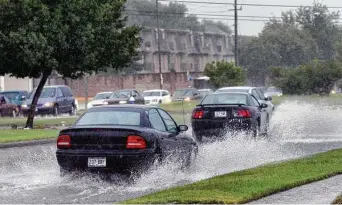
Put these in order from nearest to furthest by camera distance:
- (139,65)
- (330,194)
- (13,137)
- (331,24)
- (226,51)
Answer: (330,194) < (13,137) < (139,65) < (331,24) < (226,51)

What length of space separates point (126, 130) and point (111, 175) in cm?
85

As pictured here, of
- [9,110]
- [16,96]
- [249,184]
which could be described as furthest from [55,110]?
[249,184]

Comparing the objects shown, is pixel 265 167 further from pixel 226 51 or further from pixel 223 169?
pixel 226 51

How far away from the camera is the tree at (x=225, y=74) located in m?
63.9

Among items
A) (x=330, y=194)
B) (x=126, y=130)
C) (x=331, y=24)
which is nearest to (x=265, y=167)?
(x=126, y=130)

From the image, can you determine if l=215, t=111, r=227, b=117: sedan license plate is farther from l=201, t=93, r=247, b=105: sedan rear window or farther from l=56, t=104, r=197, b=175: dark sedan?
l=56, t=104, r=197, b=175: dark sedan

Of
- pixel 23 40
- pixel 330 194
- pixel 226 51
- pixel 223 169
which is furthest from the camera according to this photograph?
pixel 226 51

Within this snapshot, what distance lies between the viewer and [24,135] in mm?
31766

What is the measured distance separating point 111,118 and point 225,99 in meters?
10.3

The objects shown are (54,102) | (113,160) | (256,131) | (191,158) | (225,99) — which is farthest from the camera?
(54,102)

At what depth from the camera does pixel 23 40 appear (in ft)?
114

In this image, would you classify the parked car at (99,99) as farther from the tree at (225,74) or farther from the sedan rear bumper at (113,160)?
the sedan rear bumper at (113,160)

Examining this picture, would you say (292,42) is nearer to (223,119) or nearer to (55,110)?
(55,110)

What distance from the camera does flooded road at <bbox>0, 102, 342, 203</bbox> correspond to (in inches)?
592
